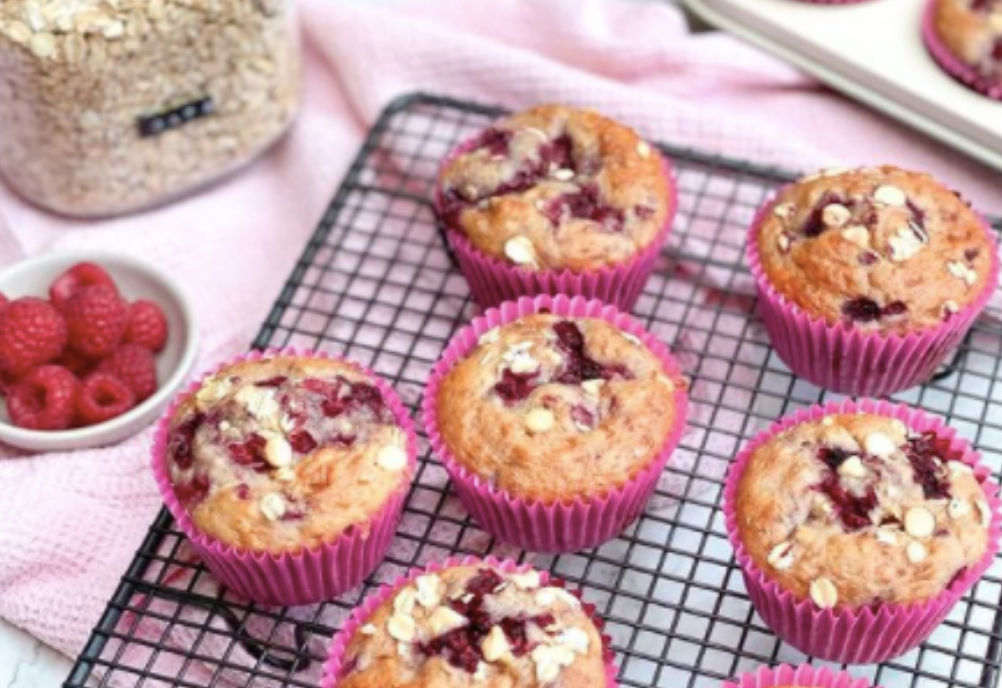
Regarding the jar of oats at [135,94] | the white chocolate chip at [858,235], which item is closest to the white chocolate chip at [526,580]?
the white chocolate chip at [858,235]

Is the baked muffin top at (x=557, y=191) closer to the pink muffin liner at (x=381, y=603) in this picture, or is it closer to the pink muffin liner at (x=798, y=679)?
the pink muffin liner at (x=381, y=603)

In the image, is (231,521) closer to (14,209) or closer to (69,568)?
(69,568)

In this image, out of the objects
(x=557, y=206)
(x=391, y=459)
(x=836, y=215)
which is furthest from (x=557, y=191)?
(x=391, y=459)

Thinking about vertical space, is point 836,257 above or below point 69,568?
above

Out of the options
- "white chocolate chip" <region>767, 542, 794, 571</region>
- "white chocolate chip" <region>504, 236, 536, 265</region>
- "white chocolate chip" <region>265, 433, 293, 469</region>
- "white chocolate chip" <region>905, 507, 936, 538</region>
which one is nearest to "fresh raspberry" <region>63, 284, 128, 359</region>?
"white chocolate chip" <region>265, 433, 293, 469</region>

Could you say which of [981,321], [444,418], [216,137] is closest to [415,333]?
[444,418]

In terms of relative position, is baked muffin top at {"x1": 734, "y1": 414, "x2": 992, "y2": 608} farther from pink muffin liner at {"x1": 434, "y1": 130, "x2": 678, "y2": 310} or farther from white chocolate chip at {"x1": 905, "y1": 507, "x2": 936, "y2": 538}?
pink muffin liner at {"x1": 434, "y1": 130, "x2": 678, "y2": 310}

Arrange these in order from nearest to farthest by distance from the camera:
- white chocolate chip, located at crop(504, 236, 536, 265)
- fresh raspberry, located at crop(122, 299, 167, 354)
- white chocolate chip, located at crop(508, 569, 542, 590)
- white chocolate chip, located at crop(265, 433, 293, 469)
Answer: white chocolate chip, located at crop(508, 569, 542, 590)
white chocolate chip, located at crop(265, 433, 293, 469)
white chocolate chip, located at crop(504, 236, 536, 265)
fresh raspberry, located at crop(122, 299, 167, 354)
